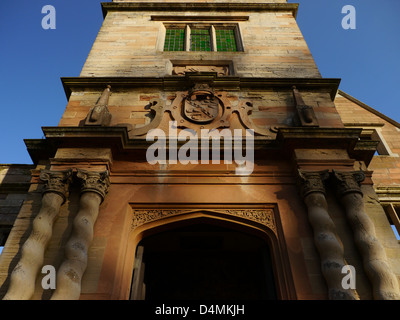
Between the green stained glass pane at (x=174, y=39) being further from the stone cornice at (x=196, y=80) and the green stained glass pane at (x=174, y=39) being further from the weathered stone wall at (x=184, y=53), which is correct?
the stone cornice at (x=196, y=80)

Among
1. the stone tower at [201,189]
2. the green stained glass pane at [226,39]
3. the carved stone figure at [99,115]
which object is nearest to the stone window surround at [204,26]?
the green stained glass pane at [226,39]

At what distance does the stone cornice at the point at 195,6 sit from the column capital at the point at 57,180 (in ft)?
26.9

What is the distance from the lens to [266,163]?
6.63 m

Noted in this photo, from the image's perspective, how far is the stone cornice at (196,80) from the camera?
8.27 m

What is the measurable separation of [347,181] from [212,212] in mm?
2467

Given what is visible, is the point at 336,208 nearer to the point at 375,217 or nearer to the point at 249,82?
the point at 375,217

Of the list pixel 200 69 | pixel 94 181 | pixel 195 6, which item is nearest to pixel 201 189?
pixel 94 181

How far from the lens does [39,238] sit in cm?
505

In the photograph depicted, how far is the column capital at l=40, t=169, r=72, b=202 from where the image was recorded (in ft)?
18.6

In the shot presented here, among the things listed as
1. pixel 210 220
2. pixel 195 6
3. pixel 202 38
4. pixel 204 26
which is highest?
pixel 195 6

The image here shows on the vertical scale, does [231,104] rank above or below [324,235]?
above

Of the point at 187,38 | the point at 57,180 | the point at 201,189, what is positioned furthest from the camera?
the point at 187,38

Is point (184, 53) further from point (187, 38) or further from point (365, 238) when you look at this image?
point (365, 238)

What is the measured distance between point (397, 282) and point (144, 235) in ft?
13.3
